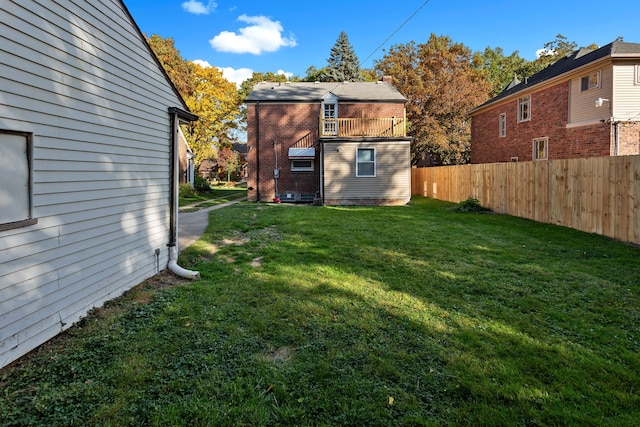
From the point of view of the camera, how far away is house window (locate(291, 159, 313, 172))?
20.8 m

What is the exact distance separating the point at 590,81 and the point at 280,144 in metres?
15.4

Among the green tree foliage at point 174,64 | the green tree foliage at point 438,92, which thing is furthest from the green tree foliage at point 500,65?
the green tree foliage at point 174,64

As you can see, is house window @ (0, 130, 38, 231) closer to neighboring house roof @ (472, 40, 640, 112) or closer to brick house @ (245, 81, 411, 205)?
brick house @ (245, 81, 411, 205)

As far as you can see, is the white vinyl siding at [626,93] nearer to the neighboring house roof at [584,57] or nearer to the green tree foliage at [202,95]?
the neighboring house roof at [584,57]

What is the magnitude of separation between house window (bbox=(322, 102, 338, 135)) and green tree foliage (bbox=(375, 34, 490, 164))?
11793mm

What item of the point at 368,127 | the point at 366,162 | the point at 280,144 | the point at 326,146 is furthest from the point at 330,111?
the point at 366,162

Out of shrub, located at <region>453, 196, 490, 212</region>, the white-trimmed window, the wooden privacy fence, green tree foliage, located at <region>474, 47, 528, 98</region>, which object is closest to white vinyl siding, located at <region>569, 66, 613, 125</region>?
the wooden privacy fence

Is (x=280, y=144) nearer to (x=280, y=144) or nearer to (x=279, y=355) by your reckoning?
(x=280, y=144)

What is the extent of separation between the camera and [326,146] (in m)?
17.8

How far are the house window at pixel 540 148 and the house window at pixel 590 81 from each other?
3164mm

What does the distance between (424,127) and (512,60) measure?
20.2 metres

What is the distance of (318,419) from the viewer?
2.49 metres

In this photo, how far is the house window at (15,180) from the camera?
3.09 m

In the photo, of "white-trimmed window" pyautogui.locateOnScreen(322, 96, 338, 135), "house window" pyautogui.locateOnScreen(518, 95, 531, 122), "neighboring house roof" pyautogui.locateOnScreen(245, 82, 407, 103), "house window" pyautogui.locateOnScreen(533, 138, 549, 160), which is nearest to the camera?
"house window" pyautogui.locateOnScreen(533, 138, 549, 160)
